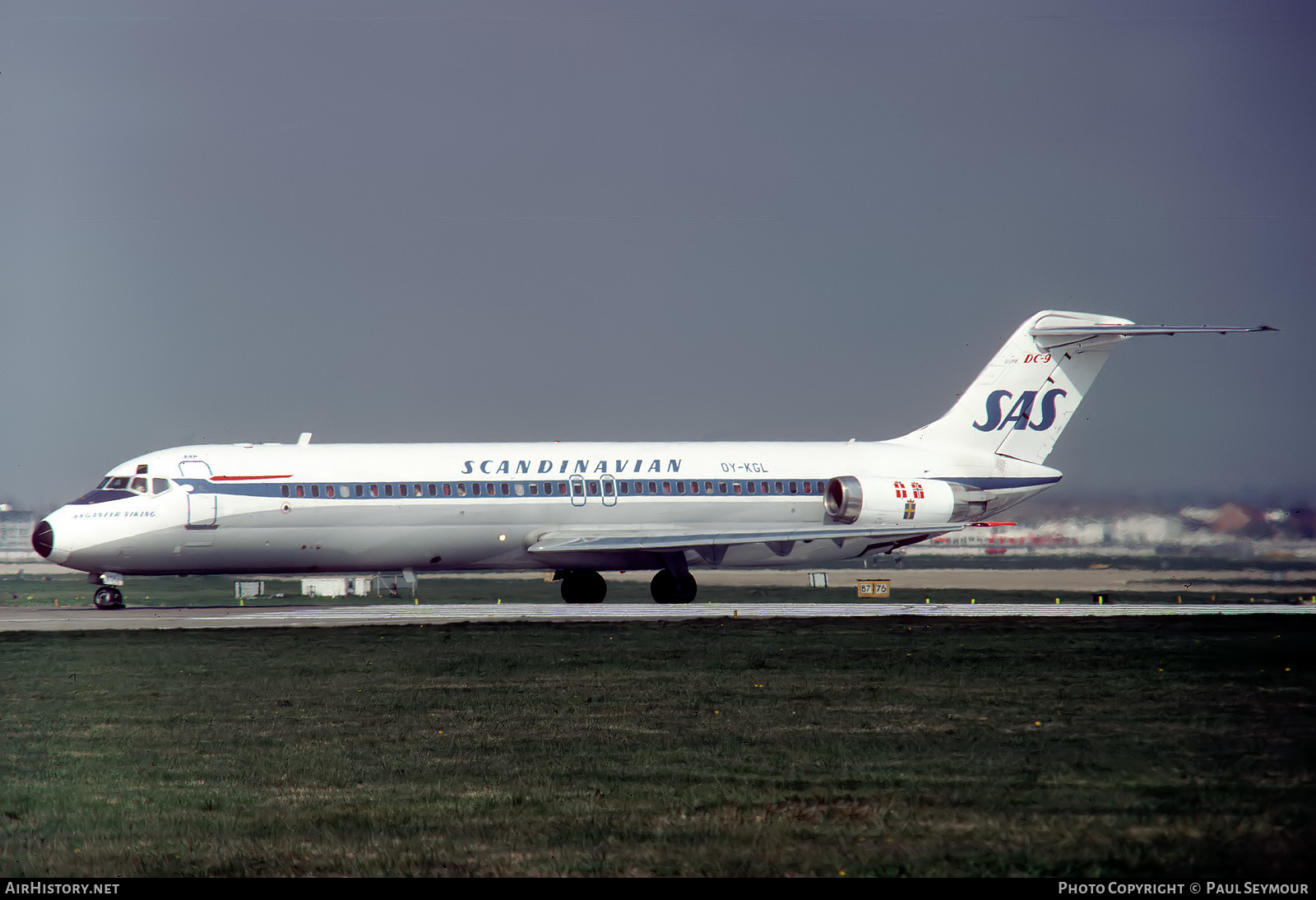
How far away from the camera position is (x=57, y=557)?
36094 mm

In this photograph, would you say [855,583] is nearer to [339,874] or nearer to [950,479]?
[950,479]

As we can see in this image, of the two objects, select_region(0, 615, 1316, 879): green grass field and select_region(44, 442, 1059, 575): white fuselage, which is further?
select_region(44, 442, 1059, 575): white fuselage

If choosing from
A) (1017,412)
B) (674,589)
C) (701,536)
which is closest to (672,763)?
(701,536)

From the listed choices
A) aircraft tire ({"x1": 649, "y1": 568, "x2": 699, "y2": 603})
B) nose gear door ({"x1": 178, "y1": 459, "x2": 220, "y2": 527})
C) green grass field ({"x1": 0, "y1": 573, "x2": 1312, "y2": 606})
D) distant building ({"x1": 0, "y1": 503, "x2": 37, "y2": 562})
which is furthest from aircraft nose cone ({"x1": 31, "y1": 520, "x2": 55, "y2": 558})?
aircraft tire ({"x1": 649, "y1": 568, "x2": 699, "y2": 603})

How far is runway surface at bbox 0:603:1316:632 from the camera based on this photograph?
30438 mm

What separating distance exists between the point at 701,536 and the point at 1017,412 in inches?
461

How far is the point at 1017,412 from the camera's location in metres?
43.3

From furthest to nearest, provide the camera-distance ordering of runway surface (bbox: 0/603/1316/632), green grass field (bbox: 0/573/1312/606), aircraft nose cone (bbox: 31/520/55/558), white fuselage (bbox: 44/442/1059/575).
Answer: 1. green grass field (bbox: 0/573/1312/606)
2. white fuselage (bbox: 44/442/1059/575)
3. aircraft nose cone (bbox: 31/520/55/558)
4. runway surface (bbox: 0/603/1316/632)

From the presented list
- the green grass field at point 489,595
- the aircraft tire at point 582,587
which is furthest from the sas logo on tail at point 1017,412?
the aircraft tire at point 582,587

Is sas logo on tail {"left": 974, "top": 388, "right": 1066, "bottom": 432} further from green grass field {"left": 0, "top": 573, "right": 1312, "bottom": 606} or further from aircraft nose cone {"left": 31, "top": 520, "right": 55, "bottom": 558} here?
aircraft nose cone {"left": 31, "top": 520, "right": 55, "bottom": 558}

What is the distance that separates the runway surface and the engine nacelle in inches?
149

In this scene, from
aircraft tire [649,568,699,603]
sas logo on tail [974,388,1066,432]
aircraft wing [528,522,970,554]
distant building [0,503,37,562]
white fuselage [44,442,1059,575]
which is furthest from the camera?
distant building [0,503,37,562]

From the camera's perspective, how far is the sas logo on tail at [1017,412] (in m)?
43.2

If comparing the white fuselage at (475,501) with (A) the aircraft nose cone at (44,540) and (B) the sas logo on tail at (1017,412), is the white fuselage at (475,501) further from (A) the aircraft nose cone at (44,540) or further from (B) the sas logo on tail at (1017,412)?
(B) the sas logo on tail at (1017,412)
